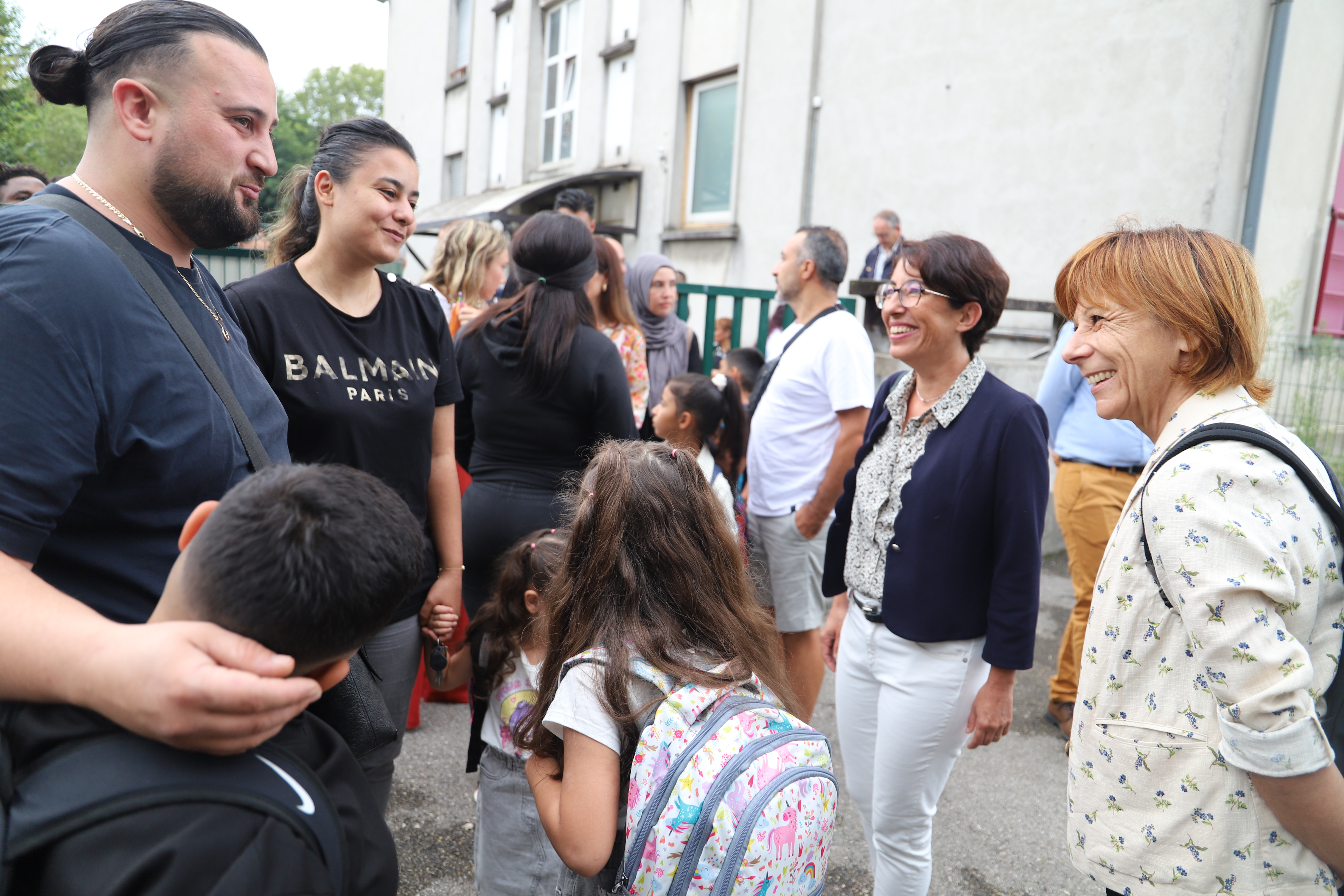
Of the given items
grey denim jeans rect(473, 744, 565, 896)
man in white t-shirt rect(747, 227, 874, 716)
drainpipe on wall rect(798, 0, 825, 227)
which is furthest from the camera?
drainpipe on wall rect(798, 0, 825, 227)

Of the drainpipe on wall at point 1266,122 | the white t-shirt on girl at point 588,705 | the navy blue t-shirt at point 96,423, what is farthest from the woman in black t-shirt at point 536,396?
the drainpipe on wall at point 1266,122

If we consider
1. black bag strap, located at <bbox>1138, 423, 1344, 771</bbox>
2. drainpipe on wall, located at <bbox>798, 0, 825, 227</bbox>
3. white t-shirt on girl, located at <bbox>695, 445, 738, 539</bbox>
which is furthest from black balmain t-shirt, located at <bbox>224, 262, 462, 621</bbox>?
Result: drainpipe on wall, located at <bbox>798, 0, 825, 227</bbox>

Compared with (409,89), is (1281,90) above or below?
below

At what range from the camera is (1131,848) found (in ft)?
4.99

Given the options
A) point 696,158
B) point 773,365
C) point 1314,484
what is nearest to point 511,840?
point 1314,484

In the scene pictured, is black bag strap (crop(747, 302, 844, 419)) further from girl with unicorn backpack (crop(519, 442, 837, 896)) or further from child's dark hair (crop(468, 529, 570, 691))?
girl with unicorn backpack (crop(519, 442, 837, 896))

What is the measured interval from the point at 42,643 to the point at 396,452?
4.45 ft

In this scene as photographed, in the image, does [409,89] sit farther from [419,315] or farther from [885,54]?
[419,315]

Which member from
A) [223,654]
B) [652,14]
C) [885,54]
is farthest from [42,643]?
[652,14]

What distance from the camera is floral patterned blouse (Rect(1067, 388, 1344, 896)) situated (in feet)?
4.38

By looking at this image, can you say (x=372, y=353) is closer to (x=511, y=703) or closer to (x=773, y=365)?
(x=511, y=703)

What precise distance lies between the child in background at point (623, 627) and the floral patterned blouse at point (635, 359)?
2354mm

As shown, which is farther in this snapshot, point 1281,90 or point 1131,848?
point 1281,90

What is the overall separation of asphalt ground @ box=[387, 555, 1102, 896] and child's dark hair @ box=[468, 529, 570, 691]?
98cm
